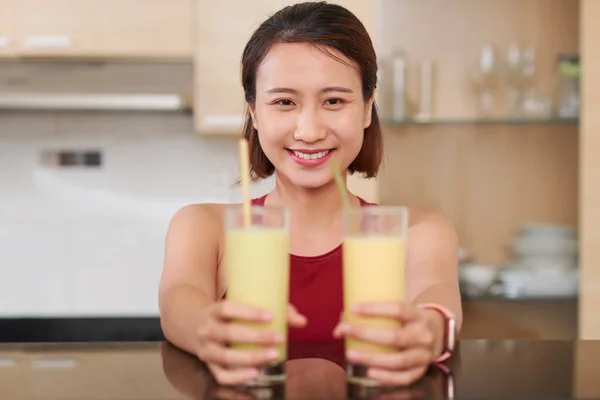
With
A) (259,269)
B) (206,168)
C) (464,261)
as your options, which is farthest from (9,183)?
(259,269)

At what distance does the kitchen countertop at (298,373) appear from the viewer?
0.86 metres

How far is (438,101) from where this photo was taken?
122 inches

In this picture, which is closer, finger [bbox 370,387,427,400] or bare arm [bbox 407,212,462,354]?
finger [bbox 370,387,427,400]

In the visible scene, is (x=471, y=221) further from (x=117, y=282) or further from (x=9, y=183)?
(x=9, y=183)

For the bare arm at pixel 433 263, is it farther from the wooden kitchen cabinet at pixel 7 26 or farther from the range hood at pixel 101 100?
the wooden kitchen cabinet at pixel 7 26

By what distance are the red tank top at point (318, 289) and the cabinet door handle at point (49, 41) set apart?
5.61 ft

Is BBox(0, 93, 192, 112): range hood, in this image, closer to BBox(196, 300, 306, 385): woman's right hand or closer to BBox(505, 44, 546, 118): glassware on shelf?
BBox(505, 44, 546, 118): glassware on shelf

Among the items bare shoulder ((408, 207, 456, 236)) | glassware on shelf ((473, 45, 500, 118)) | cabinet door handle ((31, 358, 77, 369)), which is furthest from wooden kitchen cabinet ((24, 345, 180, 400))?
glassware on shelf ((473, 45, 500, 118))

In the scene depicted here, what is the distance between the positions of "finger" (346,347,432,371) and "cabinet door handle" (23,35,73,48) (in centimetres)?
233

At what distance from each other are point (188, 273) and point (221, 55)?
A: 1.75 meters

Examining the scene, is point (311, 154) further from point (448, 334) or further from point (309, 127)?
point (448, 334)

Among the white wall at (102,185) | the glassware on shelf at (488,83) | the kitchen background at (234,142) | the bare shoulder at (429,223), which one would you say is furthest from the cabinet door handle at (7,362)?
the glassware on shelf at (488,83)

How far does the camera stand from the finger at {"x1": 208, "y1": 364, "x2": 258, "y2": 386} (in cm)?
87

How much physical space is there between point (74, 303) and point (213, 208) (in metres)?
1.81
